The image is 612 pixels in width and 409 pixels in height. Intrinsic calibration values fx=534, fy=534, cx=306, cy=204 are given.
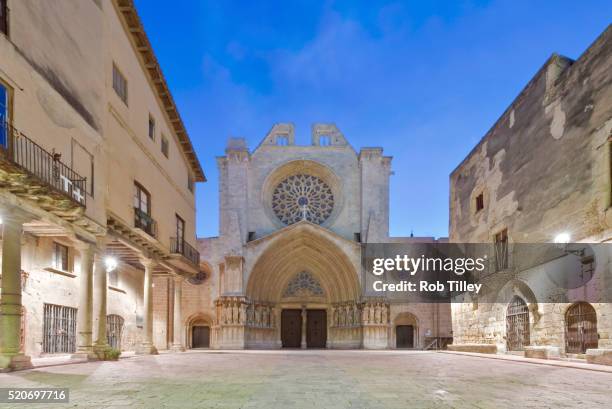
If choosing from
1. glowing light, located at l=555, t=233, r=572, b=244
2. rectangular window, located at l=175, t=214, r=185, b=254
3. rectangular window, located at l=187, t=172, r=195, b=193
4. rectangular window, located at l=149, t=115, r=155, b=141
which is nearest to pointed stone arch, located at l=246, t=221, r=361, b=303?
rectangular window, located at l=187, t=172, r=195, b=193

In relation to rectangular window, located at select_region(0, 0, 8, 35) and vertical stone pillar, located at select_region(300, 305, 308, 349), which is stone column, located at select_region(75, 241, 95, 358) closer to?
rectangular window, located at select_region(0, 0, 8, 35)

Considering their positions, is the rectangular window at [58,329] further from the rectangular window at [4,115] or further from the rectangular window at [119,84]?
the rectangular window at [4,115]

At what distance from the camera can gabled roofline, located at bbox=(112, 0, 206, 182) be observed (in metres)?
16.1

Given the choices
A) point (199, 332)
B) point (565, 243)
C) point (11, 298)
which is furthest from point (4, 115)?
point (199, 332)

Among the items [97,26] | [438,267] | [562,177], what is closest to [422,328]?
[438,267]

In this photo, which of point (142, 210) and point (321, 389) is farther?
point (142, 210)

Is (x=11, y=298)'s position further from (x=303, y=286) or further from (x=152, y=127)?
(x=303, y=286)

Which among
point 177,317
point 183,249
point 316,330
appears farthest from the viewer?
point 316,330

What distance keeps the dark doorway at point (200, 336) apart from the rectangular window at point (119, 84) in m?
17.8

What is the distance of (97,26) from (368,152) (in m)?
20.4

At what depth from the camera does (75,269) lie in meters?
16.9

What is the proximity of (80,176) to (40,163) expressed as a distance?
1821mm

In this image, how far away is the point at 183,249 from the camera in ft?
71.6

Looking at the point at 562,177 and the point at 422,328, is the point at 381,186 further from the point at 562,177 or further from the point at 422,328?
the point at 562,177
